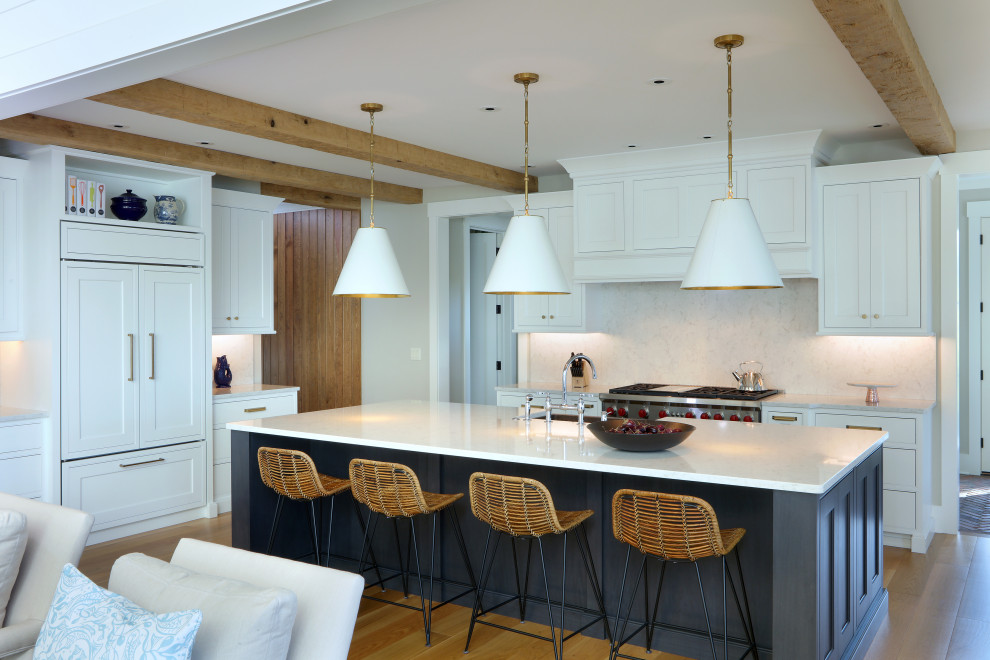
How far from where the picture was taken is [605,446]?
3486 millimetres

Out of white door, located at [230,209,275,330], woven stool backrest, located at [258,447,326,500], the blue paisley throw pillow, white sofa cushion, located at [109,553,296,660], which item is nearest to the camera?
the blue paisley throw pillow

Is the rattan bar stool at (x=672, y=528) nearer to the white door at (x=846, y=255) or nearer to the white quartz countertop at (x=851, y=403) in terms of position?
the white quartz countertop at (x=851, y=403)

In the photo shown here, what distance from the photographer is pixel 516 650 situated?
341 cm

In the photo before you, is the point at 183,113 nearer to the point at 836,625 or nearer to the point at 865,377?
the point at 836,625

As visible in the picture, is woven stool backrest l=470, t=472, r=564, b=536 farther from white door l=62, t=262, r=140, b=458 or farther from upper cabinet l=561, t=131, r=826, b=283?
white door l=62, t=262, r=140, b=458

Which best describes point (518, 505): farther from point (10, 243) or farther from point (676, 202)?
point (10, 243)

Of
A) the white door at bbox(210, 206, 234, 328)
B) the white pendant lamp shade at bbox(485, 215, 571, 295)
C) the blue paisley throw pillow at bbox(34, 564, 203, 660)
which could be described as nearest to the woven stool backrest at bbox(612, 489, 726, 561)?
the white pendant lamp shade at bbox(485, 215, 571, 295)

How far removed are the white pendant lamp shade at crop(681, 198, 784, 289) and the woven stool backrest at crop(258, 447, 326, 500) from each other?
6.03 feet

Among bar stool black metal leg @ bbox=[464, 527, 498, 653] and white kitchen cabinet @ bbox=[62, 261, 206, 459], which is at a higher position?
white kitchen cabinet @ bbox=[62, 261, 206, 459]

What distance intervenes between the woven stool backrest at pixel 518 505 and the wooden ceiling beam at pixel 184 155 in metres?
3.16

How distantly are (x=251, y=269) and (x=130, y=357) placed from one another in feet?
4.34

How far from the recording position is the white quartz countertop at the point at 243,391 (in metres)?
5.88

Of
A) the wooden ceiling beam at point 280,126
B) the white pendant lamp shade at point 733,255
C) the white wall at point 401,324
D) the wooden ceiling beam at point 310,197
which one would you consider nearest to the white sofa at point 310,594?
the white pendant lamp shade at point 733,255

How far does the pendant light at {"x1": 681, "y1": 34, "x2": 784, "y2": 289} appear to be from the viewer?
3217 mm
